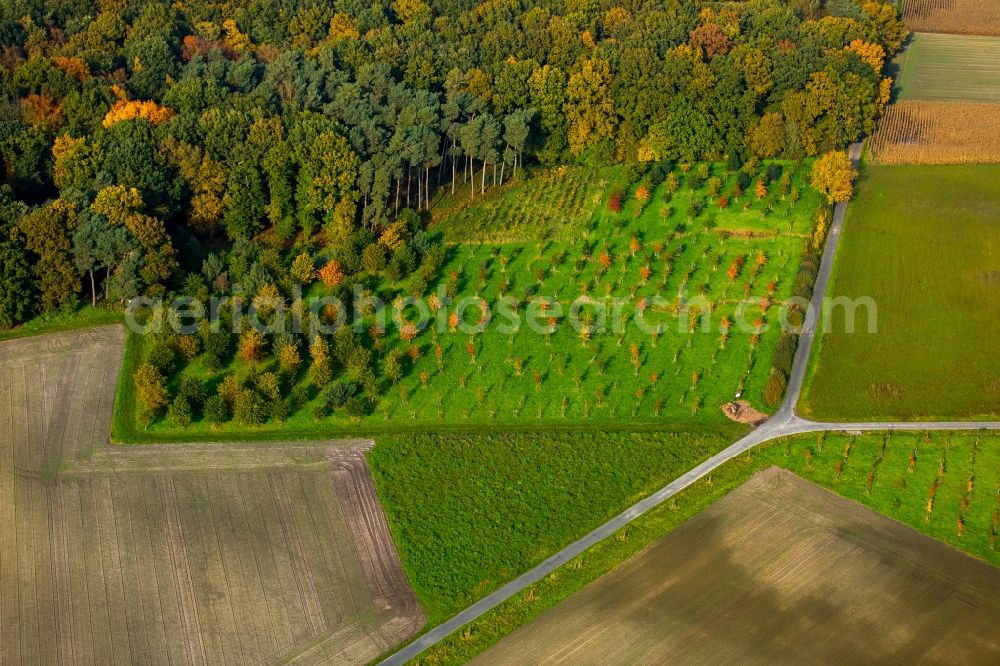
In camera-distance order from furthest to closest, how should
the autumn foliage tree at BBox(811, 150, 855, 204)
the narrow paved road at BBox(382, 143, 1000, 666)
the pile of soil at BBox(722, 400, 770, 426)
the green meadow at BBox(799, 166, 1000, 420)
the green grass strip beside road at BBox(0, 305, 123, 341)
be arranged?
the autumn foliage tree at BBox(811, 150, 855, 204) < the green grass strip beside road at BBox(0, 305, 123, 341) < the green meadow at BBox(799, 166, 1000, 420) < the pile of soil at BBox(722, 400, 770, 426) < the narrow paved road at BBox(382, 143, 1000, 666)

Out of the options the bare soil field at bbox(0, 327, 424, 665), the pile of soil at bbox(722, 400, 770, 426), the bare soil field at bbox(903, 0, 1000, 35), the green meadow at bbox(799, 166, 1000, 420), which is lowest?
the bare soil field at bbox(0, 327, 424, 665)

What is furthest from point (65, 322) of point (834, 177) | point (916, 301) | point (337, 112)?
point (834, 177)

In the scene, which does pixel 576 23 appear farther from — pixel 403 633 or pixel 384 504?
pixel 403 633

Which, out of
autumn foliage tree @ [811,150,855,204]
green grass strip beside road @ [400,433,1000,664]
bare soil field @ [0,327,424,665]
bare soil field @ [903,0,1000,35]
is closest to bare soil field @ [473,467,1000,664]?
green grass strip beside road @ [400,433,1000,664]

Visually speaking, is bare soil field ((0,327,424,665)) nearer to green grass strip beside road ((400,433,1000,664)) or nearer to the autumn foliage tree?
green grass strip beside road ((400,433,1000,664))

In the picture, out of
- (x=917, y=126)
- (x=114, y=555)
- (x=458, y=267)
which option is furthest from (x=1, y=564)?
(x=917, y=126)

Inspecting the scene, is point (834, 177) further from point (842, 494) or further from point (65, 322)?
point (65, 322)

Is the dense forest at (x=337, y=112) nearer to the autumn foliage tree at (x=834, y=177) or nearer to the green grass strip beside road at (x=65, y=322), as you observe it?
the green grass strip beside road at (x=65, y=322)

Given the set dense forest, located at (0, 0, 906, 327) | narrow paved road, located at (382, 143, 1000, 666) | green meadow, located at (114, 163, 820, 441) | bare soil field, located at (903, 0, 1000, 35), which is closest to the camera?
narrow paved road, located at (382, 143, 1000, 666)
